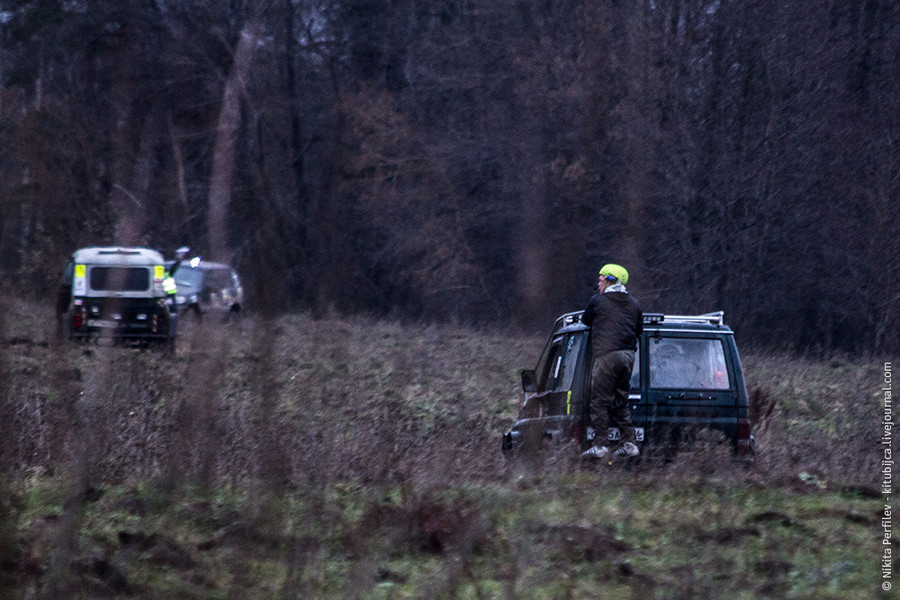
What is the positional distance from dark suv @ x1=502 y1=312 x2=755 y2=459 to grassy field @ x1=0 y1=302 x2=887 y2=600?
49 centimetres

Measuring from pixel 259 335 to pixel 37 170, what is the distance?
2428 millimetres

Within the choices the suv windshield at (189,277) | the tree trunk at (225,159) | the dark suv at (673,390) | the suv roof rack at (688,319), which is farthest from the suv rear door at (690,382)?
the suv windshield at (189,277)

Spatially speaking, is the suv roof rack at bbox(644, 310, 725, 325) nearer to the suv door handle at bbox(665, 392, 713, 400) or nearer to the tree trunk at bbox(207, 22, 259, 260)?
the suv door handle at bbox(665, 392, 713, 400)

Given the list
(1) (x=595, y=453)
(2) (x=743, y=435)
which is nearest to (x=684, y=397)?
(2) (x=743, y=435)

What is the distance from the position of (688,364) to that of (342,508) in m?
3.94

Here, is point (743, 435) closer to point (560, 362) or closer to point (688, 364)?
point (688, 364)

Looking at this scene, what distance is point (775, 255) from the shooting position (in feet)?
99.9

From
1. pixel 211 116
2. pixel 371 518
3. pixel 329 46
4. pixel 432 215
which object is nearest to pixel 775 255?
pixel 432 215

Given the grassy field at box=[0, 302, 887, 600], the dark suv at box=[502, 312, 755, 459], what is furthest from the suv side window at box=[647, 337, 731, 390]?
the grassy field at box=[0, 302, 887, 600]

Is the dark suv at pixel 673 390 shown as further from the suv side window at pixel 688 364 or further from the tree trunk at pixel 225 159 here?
the tree trunk at pixel 225 159

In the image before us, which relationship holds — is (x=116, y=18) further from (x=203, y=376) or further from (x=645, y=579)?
(x=645, y=579)

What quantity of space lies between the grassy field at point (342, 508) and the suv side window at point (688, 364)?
75 centimetres

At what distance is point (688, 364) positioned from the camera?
9.63 meters

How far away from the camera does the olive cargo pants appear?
30.9 feet
